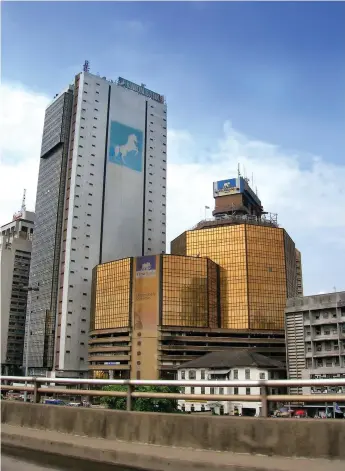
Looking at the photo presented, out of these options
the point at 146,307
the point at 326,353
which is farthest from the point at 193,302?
the point at 326,353

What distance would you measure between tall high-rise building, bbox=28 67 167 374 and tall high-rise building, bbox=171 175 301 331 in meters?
26.1

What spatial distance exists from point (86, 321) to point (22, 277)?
5603 cm

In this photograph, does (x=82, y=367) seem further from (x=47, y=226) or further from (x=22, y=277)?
(x=22, y=277)

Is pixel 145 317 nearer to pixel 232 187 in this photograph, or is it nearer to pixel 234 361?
pixel 234 361

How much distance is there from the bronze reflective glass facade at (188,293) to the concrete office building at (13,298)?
2846 inches

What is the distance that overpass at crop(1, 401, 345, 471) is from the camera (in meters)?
7.16

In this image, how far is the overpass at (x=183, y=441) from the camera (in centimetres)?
716

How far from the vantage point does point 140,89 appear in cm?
17862

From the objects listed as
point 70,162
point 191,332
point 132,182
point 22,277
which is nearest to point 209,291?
point 191,332

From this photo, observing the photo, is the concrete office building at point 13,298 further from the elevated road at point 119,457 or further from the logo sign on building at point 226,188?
the elevated road at point 119,457

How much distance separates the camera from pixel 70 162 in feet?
509

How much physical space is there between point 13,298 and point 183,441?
188 m

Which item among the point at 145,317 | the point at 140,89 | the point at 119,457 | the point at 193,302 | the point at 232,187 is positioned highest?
the point at 140,89

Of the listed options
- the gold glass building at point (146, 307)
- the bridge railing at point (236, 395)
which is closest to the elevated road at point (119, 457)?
the bridge railing at point (236, 395)
